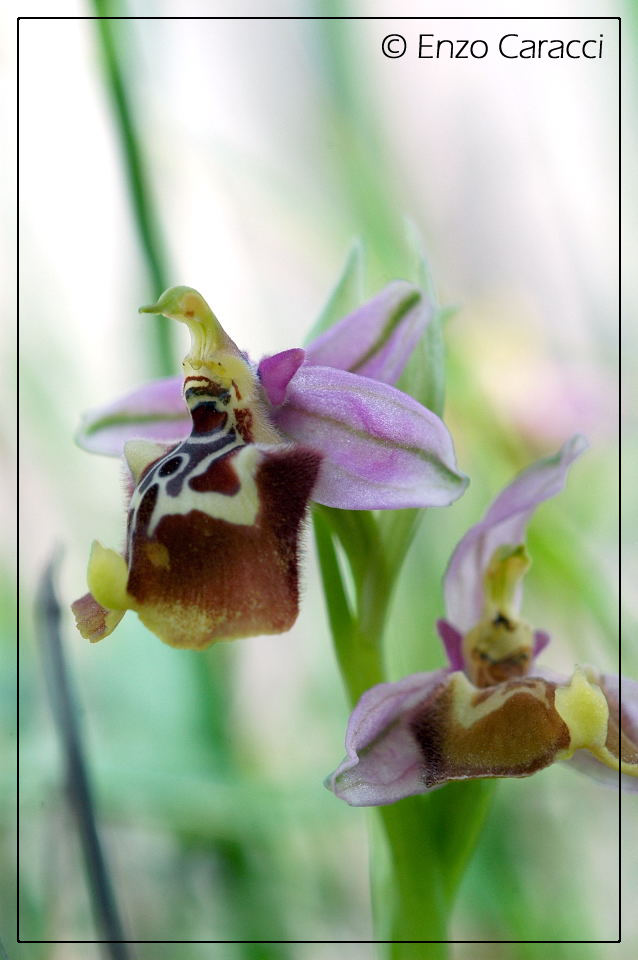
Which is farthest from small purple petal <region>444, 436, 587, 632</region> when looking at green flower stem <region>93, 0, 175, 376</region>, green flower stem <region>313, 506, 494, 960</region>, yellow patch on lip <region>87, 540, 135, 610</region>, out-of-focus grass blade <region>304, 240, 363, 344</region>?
green flower stem <region>93, 0, 175, 376</region>

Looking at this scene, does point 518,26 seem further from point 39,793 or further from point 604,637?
point 39,793

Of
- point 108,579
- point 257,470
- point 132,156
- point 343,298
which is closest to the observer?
point 108,579

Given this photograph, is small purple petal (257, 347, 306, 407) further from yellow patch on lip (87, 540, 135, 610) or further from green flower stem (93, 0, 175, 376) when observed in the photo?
green flower stem (93, 0, 175, 376)

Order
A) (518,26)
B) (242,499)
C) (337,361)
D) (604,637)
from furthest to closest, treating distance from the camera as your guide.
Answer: (518,26) → (604,637) → (337,361) → (242,499)

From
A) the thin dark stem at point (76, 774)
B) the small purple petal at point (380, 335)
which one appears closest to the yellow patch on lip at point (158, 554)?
the thin dark stem at point (76, 774)

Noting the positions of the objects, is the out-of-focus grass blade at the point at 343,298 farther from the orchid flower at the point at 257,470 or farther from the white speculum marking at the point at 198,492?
the white speculum marking at the point at 198,492

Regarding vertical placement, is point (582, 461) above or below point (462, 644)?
above

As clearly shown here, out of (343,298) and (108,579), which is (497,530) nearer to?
(343,298)

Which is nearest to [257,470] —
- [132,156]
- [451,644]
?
[451,644]

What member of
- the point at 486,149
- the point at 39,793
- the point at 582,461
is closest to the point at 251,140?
the point at 486,149
